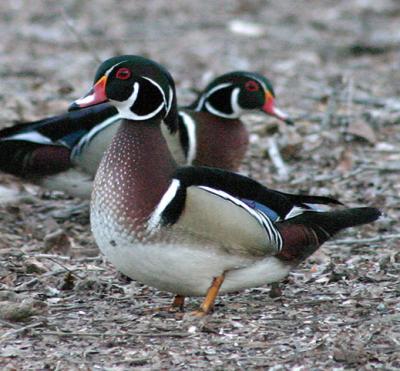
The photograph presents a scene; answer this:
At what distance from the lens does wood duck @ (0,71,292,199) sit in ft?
19.4

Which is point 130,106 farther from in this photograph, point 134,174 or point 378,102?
point 378,102

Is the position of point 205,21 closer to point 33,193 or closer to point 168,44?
point 168,44

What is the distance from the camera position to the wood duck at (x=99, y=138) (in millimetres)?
5902

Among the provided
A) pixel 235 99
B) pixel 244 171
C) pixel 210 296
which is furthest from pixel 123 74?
pixel 244 171

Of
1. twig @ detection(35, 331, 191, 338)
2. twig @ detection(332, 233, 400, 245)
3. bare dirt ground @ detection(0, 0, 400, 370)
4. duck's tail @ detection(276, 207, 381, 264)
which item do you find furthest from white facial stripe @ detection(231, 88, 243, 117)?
twig @ detection(35, 331, 191, 338)

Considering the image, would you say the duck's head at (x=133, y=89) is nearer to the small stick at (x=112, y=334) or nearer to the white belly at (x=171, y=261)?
the white belly at (x=171, y=261)

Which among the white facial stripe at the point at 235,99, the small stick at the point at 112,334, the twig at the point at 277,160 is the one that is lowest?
the twig at the point at 277,160

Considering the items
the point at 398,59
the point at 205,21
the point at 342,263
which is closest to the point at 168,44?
the point at 205,21

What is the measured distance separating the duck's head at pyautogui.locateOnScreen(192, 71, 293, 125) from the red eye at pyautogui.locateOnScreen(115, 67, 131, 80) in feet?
6.97

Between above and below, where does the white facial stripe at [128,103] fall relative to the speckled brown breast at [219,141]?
above

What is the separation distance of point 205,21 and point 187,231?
23.3 feet

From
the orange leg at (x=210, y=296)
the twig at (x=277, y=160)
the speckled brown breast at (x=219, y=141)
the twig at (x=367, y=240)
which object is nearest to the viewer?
the orange leg at (x=210, y=296)

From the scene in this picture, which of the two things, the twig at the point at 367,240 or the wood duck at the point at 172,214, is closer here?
the wood duck at the point at 172,214

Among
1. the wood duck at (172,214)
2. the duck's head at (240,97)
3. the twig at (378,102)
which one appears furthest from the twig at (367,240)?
the twig at (378,102)
